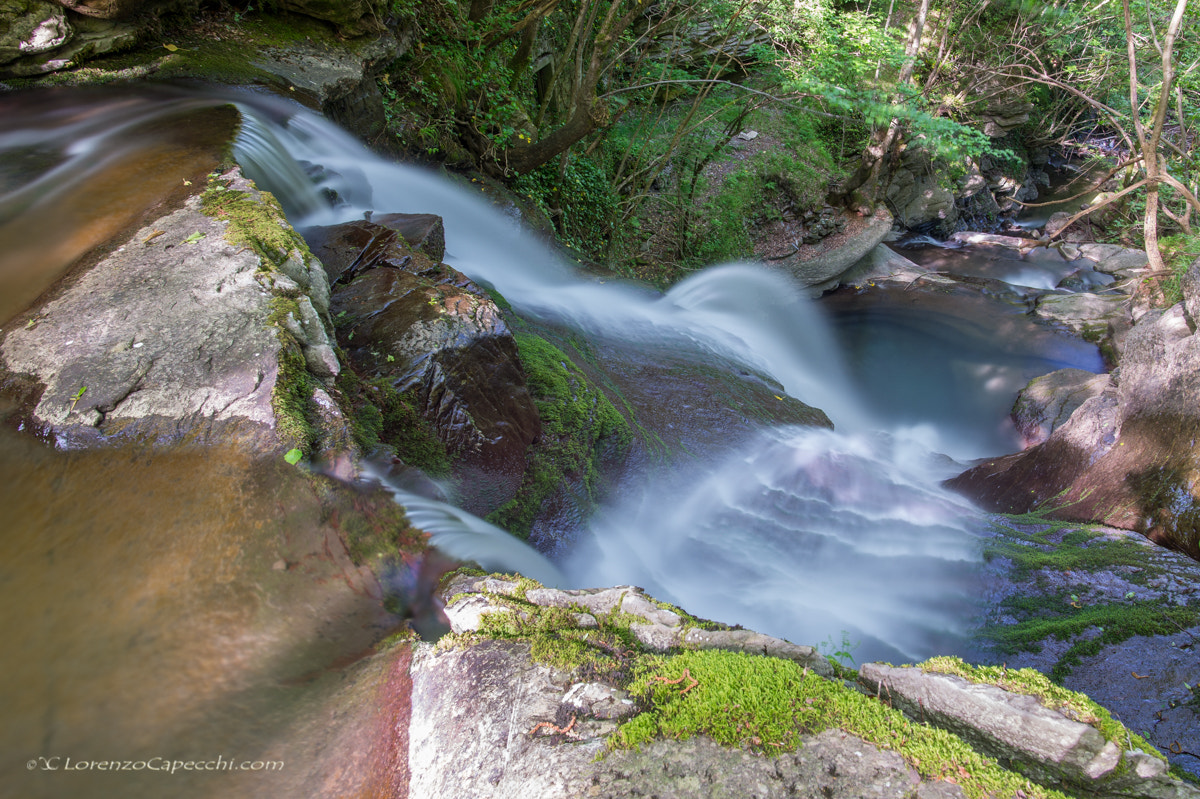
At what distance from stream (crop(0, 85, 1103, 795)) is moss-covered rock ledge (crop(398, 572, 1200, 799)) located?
23.6 inches

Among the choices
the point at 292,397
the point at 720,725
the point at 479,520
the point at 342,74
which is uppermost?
the point at 342,74

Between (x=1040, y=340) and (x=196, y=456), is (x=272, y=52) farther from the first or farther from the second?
(x=1040, y=340)

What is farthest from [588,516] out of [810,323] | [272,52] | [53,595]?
[810,323]

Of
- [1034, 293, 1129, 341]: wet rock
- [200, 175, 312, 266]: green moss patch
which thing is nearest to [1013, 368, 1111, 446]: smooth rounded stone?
[1034, 293, 1129, 341]: wet rock

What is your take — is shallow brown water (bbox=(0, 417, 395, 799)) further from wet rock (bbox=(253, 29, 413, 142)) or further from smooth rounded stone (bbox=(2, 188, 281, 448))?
wet rock (bbox=(253, 29, 413, 142))

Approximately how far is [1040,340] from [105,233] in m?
13.0

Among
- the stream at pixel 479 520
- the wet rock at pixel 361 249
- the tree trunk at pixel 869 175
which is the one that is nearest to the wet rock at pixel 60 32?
the stream at pixel 479 520

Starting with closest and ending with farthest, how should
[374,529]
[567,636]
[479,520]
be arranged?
[567,636], [374,529], [479,520]

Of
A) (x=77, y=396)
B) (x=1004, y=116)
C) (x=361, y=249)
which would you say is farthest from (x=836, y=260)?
(x=77, y=396)

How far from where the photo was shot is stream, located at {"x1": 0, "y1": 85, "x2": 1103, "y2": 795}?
2025 millimetres

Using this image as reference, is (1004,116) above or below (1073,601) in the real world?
above

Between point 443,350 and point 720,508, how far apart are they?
257 centimetres

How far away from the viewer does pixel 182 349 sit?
2799 millimetres

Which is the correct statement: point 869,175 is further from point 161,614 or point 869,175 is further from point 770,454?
point 161,614
